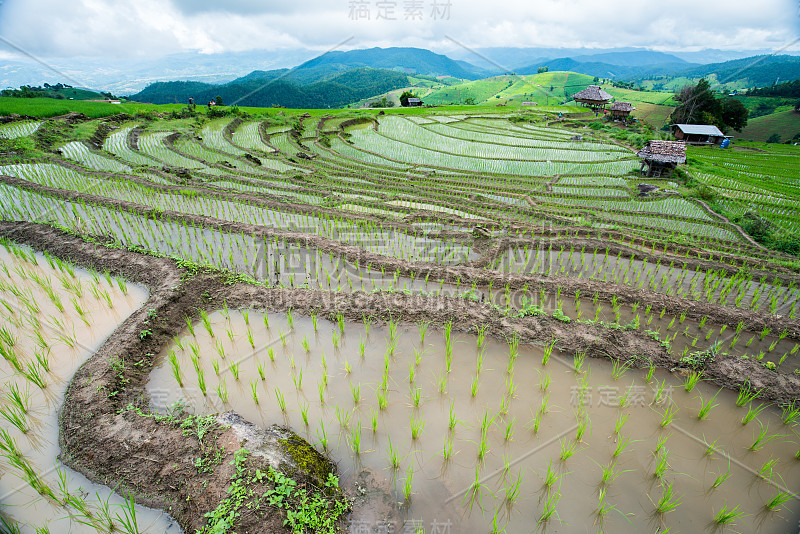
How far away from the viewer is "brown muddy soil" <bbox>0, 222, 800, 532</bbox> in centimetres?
275

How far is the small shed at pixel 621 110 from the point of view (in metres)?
31.0

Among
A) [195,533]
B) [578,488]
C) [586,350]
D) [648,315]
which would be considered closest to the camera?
[195,533]

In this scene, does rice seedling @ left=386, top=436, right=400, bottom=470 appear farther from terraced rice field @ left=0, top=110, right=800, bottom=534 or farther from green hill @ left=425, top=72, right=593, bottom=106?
green hill @ left=425, top=72, right=593, bottom=106

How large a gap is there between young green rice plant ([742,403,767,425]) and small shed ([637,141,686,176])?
14659 millimetres

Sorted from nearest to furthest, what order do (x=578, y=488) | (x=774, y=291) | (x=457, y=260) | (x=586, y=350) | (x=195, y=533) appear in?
(x=195, y=533) < (x=578, y=488) < (x=586, y=350) < (x=774, y=291) < (x=457, y=260)

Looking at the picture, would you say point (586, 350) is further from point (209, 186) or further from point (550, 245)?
point (209, 186)

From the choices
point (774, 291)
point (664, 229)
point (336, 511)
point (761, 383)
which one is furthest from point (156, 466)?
point (664, 229)

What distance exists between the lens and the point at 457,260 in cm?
668

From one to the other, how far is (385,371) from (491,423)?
1.25m

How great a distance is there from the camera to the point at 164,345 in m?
4.31

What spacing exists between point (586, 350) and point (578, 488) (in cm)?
181

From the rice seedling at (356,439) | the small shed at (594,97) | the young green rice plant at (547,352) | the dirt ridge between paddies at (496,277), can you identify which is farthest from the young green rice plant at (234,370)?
the small shed at (594,97)

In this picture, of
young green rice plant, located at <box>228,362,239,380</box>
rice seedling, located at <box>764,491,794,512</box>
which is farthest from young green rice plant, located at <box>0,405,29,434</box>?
rice seedling, located at <box>764,491,794,512</box>

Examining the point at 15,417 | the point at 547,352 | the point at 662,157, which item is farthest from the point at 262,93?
the point at 547,352
